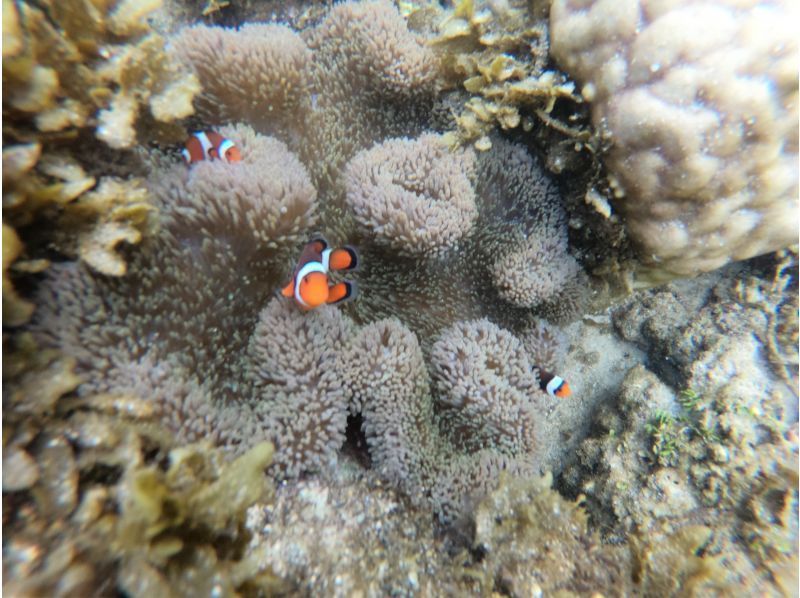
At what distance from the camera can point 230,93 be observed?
2.47 meters

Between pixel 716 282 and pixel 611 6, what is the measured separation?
1.88 m

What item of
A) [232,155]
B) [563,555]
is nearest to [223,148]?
[232,155]

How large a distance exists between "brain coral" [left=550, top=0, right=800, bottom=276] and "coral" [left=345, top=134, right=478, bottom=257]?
764mm

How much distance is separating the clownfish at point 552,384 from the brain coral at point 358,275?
202mm

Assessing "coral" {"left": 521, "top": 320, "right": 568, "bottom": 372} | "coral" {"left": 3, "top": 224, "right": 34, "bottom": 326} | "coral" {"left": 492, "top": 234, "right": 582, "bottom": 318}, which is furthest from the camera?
"coral" {"left": 521, "top": 320, "right": 568, "bottom": 372}

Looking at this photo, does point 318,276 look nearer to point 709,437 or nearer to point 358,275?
point 358,275

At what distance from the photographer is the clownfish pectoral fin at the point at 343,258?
7.50ft

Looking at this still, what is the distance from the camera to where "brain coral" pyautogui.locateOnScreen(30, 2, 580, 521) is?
2.06 m

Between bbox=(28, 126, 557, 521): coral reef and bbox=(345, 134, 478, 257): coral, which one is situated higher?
bbox=(345, 134, 478, 257): coral

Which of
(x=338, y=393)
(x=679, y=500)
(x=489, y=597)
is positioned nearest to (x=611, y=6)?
(x=338, y=393)

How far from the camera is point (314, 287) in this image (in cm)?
204

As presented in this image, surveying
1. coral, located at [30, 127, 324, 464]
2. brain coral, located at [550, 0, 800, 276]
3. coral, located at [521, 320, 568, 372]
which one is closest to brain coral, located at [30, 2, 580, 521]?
coral, located at [30, 127, 324, 464]

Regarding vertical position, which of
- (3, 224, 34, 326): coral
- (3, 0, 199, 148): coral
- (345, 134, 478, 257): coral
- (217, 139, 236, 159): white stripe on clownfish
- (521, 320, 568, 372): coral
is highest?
(3, 0, 199, 148): coral

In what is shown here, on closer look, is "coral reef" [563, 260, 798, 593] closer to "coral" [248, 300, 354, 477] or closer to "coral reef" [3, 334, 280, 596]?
"coral" [248, 300, 354, 477]
